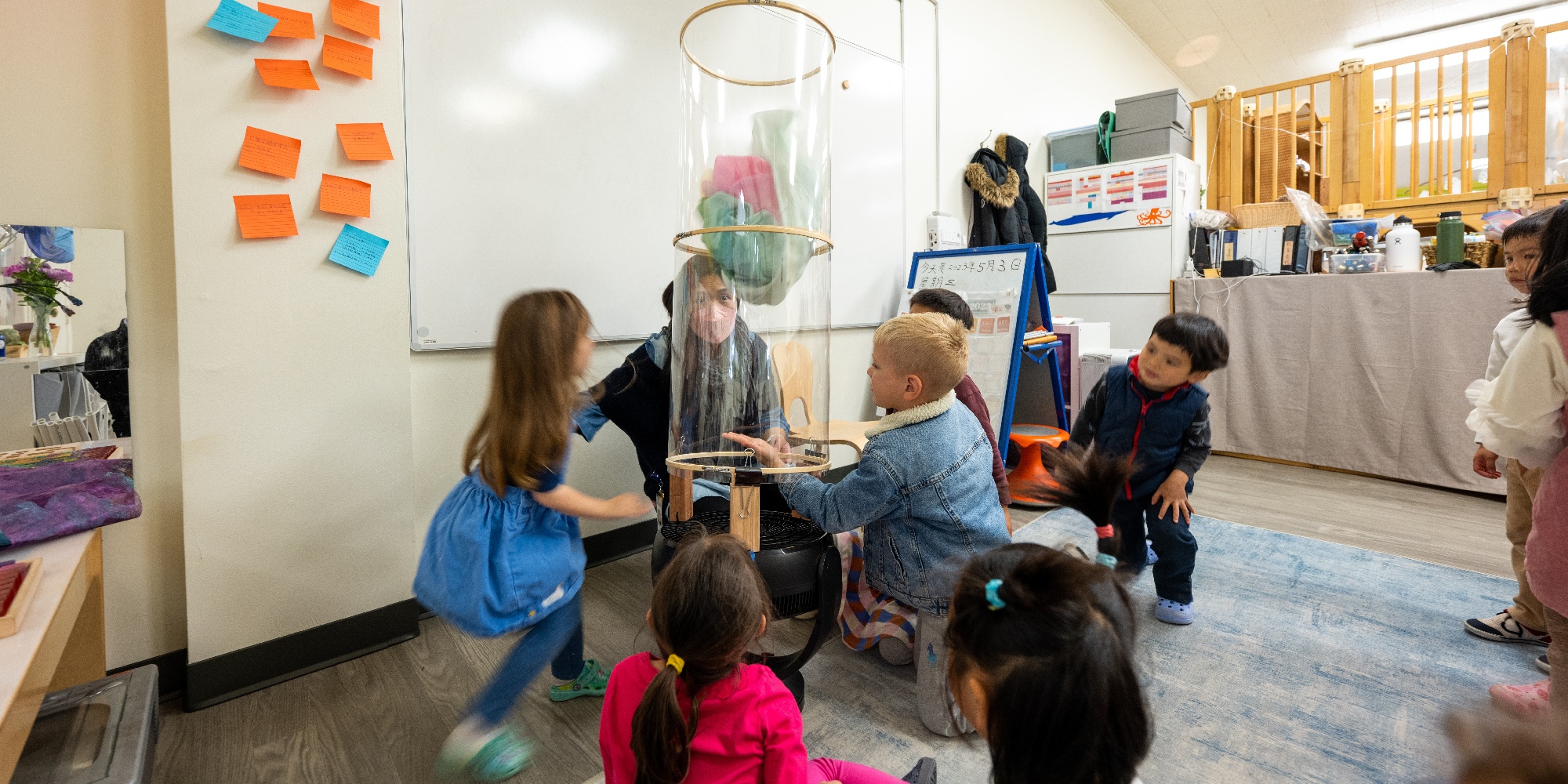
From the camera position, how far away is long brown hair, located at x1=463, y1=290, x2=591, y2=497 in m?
1.28

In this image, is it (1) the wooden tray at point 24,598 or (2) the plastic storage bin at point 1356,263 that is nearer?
(1) the wooden tray at point 24,598

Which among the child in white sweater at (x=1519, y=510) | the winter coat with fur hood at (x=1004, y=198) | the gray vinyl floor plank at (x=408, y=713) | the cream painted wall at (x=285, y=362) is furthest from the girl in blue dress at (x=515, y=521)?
the winter coat with fur hood at (x=1004, y=198)

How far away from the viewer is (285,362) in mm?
1607

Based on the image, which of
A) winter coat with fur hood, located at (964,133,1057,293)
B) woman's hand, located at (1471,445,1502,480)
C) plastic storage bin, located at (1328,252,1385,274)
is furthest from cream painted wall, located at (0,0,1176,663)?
plastic storage bin, located at (1328,252,1385,274)

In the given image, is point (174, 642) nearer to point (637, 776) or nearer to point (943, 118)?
point (637, 776)

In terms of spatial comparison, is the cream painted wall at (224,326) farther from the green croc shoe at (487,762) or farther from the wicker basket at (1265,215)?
the wicker basket at (1265,215)

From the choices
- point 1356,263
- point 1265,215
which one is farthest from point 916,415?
point 1265,215

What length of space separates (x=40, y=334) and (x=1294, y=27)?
7.80m

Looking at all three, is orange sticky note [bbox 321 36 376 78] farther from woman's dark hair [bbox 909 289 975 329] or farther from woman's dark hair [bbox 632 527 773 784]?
woman's dark hair [bbox 909 289 975 329]

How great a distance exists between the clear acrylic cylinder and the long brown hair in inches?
8.3

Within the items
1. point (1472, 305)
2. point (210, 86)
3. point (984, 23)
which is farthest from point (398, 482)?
point (1472, 305)

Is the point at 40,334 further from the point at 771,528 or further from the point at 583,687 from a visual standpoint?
the point at 771,528

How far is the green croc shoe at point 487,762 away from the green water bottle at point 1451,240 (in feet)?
13.6

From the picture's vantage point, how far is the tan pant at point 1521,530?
5.81ft
